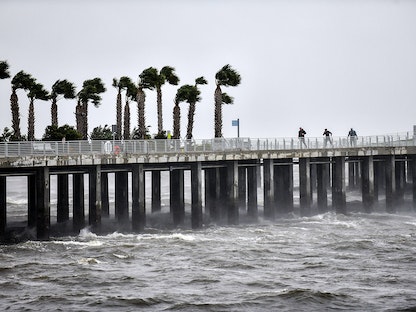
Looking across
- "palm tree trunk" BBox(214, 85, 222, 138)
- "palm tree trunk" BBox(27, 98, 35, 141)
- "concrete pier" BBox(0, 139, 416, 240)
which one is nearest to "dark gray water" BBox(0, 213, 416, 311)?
"concrete pier" BBox(0, 139, 416, 240)

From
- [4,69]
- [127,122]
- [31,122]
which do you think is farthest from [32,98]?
[127,122]

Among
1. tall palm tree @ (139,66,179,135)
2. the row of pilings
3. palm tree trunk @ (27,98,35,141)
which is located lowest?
the row of pilings

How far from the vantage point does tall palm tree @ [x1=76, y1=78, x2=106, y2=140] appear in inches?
2746

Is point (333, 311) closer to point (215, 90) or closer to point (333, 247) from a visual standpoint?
point (333, 247)

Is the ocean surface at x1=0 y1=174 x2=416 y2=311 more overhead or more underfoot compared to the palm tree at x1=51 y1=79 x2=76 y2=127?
more underfoot

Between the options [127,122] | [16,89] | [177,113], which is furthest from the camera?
[127,122]

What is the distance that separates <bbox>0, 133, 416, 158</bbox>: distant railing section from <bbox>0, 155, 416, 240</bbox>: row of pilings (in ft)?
3.71

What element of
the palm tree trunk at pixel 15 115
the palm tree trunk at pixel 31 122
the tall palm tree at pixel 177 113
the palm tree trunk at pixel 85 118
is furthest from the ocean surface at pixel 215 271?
the tall palm tree at pixel 177 113

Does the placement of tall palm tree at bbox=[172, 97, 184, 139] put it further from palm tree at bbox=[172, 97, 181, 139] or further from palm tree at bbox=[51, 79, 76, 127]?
palm tree at bbox=[51, 79, 76, 127]

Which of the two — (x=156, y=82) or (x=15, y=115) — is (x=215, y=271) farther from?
(x=156, y=82)

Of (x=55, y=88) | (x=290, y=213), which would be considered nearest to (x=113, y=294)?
(x=290, y=213)

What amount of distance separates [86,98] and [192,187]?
2105 centimetres

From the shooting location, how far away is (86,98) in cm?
7031

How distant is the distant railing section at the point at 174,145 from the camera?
43.8 metres
